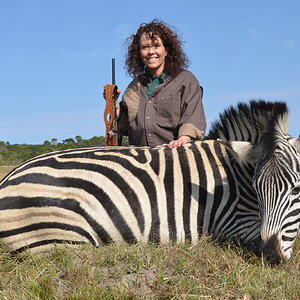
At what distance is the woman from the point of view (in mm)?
4551

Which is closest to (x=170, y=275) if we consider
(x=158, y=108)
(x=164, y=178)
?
(x=164, y=178)

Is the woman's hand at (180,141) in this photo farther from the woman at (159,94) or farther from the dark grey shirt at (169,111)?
the dark grey shirt at (169,111)

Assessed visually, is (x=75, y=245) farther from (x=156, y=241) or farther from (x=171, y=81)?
(x=171, y=81)

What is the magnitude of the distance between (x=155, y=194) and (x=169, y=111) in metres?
1.44

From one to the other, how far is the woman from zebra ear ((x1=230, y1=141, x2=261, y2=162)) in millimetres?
803

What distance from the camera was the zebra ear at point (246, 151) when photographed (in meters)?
3.33

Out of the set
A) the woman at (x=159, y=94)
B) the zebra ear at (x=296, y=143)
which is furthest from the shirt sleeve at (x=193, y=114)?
the zebra ear at (x=296, y=143)

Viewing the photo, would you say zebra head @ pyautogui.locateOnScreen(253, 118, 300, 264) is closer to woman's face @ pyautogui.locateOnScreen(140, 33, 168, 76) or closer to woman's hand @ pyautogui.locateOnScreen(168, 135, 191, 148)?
woman's hand @ pyautogui.locateOnScreen(168, 135, 191, 148)

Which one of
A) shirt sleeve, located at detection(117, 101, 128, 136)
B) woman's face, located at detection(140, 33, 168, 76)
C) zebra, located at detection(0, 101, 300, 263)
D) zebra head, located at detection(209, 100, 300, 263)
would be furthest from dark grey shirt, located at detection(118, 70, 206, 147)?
zebra head, located at detection(209, 100, 300, 263)

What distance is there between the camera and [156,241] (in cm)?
331

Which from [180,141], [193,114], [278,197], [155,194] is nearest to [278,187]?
[278,197]

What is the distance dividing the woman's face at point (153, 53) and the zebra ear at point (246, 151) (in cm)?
175

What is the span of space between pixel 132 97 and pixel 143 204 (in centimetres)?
185

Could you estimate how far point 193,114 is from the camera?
4477 mm
